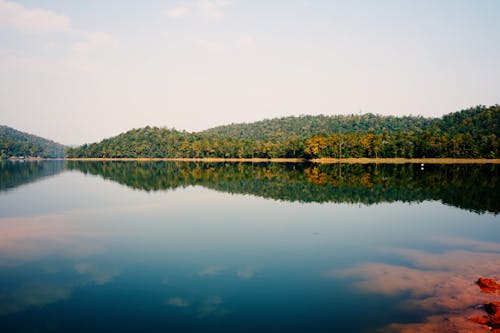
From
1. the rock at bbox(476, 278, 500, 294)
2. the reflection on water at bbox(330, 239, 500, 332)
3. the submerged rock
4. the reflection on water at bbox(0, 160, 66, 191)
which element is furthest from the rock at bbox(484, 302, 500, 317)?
the reflection on water at bbox(0, 160, 66, 191)

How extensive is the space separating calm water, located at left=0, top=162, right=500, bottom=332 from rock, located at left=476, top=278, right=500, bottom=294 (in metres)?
0.32

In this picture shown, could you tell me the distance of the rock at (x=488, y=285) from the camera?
42.7 feet

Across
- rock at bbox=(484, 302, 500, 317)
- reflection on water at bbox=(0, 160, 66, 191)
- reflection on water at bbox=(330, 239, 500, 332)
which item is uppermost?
reflection on water at bbox=(0, 160, 66, 191)

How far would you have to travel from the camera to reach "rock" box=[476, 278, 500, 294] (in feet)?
42.7

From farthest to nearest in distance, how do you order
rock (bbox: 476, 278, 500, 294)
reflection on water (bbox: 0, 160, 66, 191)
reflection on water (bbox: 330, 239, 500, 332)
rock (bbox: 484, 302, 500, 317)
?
reflection on water (bbox: 0, 160, 66, 191) < rock (bbox: 476, 278, 500, 294) < rock (bbox: 484, 302, 500, 317) < reflection on water (bbox: 330, 239, 500, 332)

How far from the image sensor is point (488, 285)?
13406 mm

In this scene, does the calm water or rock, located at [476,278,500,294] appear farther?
rock, located at [476,278,500,294]

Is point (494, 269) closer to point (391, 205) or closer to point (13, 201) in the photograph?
point (391, 205)

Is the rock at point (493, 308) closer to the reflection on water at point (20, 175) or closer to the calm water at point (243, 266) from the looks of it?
the calm water at point (243, 266)

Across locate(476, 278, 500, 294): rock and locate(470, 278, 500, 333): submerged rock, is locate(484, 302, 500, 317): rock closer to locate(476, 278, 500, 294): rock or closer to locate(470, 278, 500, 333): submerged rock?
locate(470, 278, 500, 333): submerged rock

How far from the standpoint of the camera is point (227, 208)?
1224 inches

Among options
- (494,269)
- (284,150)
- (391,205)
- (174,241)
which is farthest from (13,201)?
(284,150)

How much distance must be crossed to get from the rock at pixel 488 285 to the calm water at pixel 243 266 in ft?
1.05

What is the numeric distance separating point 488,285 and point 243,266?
917cm
